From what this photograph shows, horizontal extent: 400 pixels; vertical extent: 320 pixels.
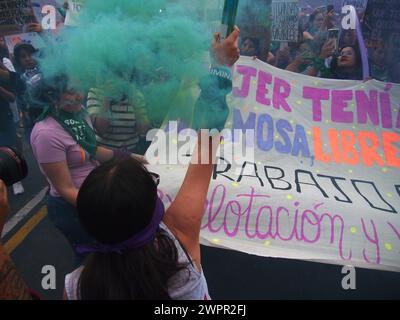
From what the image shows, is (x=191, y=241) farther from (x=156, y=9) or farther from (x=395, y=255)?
(x=395, y=255)

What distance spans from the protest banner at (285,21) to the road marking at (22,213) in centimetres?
336

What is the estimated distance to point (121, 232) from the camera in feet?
2.78

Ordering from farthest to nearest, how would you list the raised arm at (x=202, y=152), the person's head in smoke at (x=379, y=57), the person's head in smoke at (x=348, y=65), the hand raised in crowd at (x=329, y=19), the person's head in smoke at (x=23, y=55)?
the hand raised in crowd at (x=329, y=19) → the person's head in smoke at (x=379, y=57) → the person's head in smoke at (x=348, y=65) → the person's head in smoke at (x=23, y=55) → the raised arm at (x=202, y=152)

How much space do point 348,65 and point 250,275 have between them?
2.56 meters

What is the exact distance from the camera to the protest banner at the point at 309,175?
2.22 m

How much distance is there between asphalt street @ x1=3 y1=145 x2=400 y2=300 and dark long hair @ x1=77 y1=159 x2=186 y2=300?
5.91 feet

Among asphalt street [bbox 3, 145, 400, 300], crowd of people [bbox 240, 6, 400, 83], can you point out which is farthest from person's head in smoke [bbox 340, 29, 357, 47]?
asphalt street [bbox 3, 145, 400, 300]

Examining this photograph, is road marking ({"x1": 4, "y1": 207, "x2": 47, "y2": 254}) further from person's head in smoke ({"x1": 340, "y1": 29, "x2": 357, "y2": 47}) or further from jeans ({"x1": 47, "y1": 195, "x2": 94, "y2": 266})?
person's head in smoke ({"x1": 340, "y1": 29, "x2": 357, "y2": 47})

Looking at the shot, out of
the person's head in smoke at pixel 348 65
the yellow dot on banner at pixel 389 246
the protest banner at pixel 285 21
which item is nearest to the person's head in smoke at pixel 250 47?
the person's head in smoke at pixel 348 65

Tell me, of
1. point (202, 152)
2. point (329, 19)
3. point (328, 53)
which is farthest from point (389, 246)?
point (329, 19)

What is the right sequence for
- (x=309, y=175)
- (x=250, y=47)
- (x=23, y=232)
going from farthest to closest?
(x=23, y=232) < (x=250, y=47) < (x=309, y=175)

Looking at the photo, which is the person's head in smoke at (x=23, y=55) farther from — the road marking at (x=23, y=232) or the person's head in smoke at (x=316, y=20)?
the person's head in smoke at (x=316, y=20)

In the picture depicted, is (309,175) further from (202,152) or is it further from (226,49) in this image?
(226,49)

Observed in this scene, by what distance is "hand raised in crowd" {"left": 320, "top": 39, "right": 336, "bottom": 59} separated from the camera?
4339 mm
